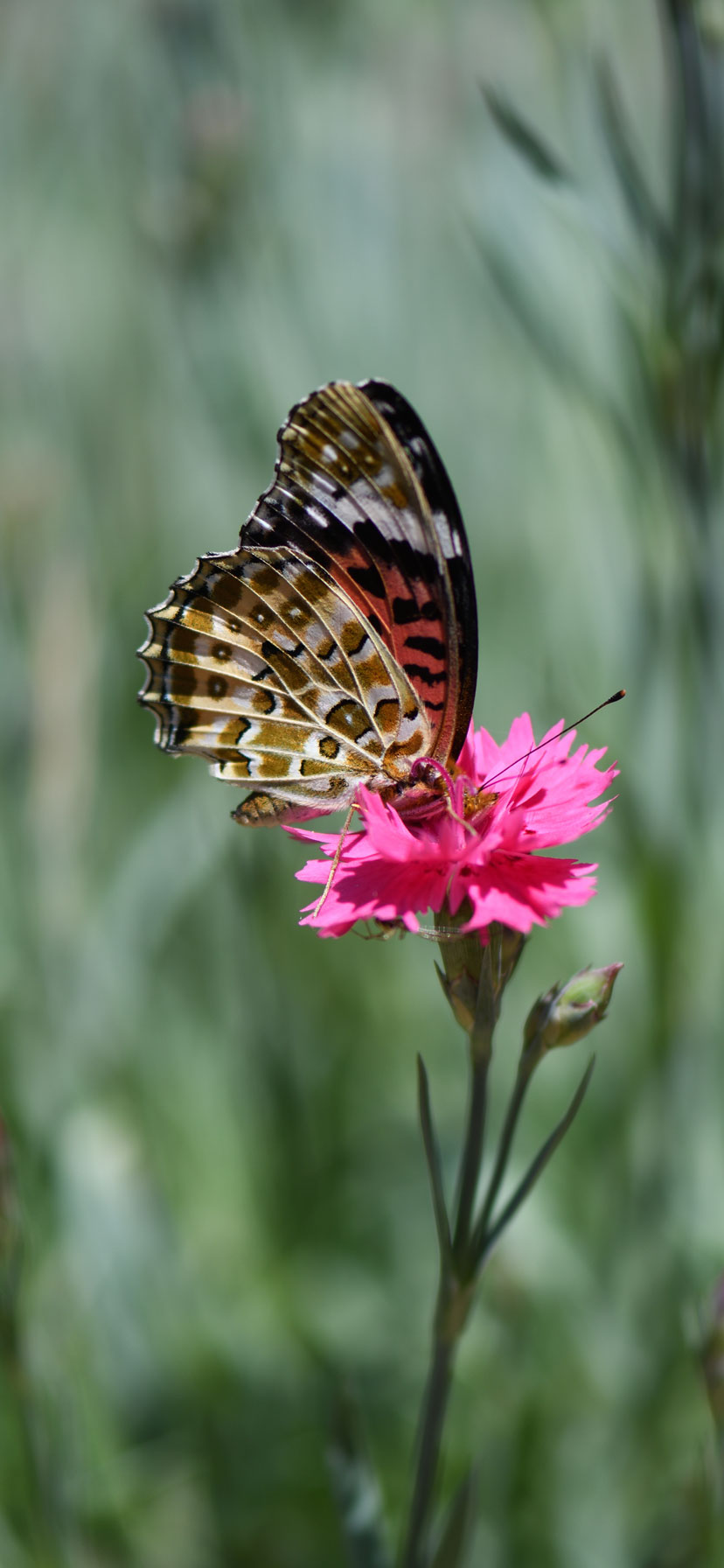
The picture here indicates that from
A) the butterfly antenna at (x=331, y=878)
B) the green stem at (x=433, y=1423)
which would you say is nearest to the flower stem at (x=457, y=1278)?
the green stem at (x=433, y=1423)

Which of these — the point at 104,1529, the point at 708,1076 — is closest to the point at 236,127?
the point at 708,1076

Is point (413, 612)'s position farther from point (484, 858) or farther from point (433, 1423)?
point (433, 1423)

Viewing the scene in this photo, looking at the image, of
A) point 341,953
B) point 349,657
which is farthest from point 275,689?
point 341,953

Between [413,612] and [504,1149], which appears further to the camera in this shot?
[413,612]

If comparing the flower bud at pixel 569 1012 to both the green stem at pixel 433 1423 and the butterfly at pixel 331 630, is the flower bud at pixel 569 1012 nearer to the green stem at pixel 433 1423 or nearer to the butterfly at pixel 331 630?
the green stem at pixel 433 1423

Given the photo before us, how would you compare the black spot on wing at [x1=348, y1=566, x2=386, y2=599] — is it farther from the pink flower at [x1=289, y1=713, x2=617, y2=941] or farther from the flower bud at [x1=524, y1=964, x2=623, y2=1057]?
the flower bud at [x1=524, y1=964, x2=623, y2=1057]

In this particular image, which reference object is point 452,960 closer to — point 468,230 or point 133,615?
point 468,230
